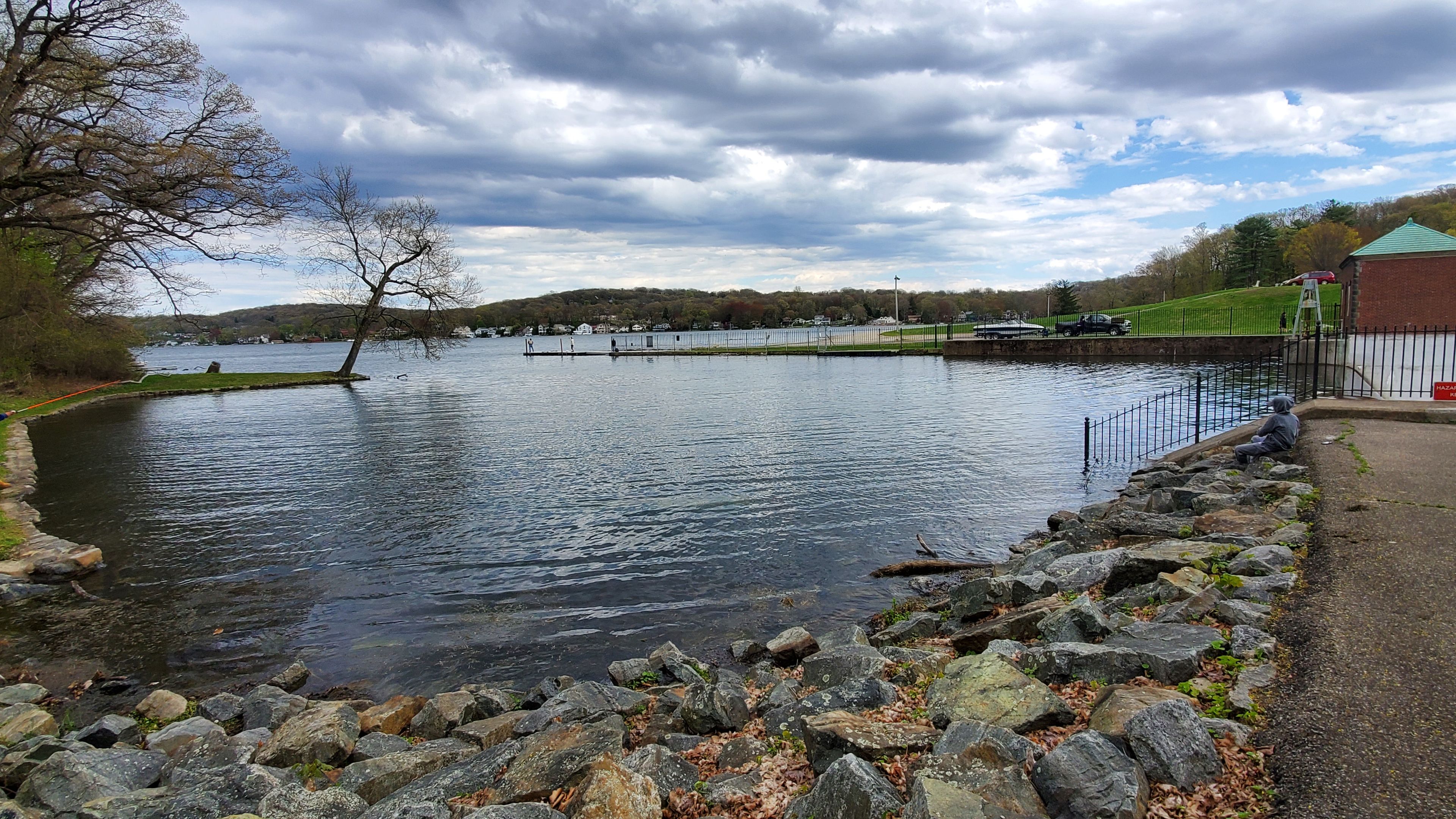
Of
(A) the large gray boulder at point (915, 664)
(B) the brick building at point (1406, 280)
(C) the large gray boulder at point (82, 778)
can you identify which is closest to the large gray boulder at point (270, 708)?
(C) the large gray boulder at point (82, 778)

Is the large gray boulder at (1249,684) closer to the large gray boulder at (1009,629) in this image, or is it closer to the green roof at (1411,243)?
the large gray boulder at (1009,629)

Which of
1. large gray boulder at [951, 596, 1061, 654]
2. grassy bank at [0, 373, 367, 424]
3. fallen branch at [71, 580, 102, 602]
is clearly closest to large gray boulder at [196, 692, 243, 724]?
fallen branch at [71, 580, 102, 602]

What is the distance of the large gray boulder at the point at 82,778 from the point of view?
4.54 m

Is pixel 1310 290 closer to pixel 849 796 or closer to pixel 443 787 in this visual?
pixel 849 796

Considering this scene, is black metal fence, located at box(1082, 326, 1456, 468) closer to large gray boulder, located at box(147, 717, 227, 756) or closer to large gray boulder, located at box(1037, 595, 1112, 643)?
large gray boulder, located at box(1037, 595, 1112, 643)

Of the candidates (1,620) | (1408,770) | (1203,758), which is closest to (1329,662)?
(1408,770)

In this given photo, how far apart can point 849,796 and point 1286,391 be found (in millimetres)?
25338

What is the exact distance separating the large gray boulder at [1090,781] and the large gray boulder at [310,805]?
12.5 feet

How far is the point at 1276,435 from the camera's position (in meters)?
11.8

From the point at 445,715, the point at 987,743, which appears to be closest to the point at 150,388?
the point at 445,715

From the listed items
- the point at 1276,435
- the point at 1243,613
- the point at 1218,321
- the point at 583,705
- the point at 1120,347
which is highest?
the point at 1218,321

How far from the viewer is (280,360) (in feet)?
383

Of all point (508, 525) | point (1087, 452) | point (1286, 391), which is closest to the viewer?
point (508, 525)

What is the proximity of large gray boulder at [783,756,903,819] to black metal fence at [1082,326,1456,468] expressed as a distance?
48.2 feet
